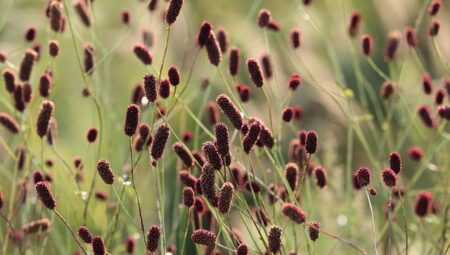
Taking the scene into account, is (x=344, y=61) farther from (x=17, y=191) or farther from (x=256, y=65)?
(x=256, y=65)

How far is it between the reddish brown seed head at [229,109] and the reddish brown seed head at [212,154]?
0.06m

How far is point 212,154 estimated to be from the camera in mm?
930

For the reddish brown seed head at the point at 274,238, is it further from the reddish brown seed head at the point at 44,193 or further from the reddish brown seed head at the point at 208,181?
the reddish brown seed head at the point at 44,193

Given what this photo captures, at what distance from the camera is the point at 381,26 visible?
11.4 ft

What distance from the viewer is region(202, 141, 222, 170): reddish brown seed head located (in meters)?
0.93

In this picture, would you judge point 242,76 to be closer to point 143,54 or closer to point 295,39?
point 295,39

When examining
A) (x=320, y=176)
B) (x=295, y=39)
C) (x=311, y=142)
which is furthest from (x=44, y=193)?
(x=295, y=39)

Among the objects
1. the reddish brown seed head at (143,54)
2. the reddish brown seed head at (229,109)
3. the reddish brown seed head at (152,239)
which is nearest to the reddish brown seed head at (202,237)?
the reddish brown seed head at (152,239)

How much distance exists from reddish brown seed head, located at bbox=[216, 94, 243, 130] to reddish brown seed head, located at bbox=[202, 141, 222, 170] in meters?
0.06

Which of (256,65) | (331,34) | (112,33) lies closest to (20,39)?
(112,33)

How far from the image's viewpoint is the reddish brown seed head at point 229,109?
97 centimetres

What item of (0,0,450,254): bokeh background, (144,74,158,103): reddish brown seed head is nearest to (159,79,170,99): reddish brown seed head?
(144,74,158,103): reddish brown seed head

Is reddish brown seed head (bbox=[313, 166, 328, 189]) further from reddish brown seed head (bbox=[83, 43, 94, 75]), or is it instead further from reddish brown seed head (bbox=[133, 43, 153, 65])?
reddish brown seed head (bbox=[83, 43, 94, 75])

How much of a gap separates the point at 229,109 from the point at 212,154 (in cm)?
7
